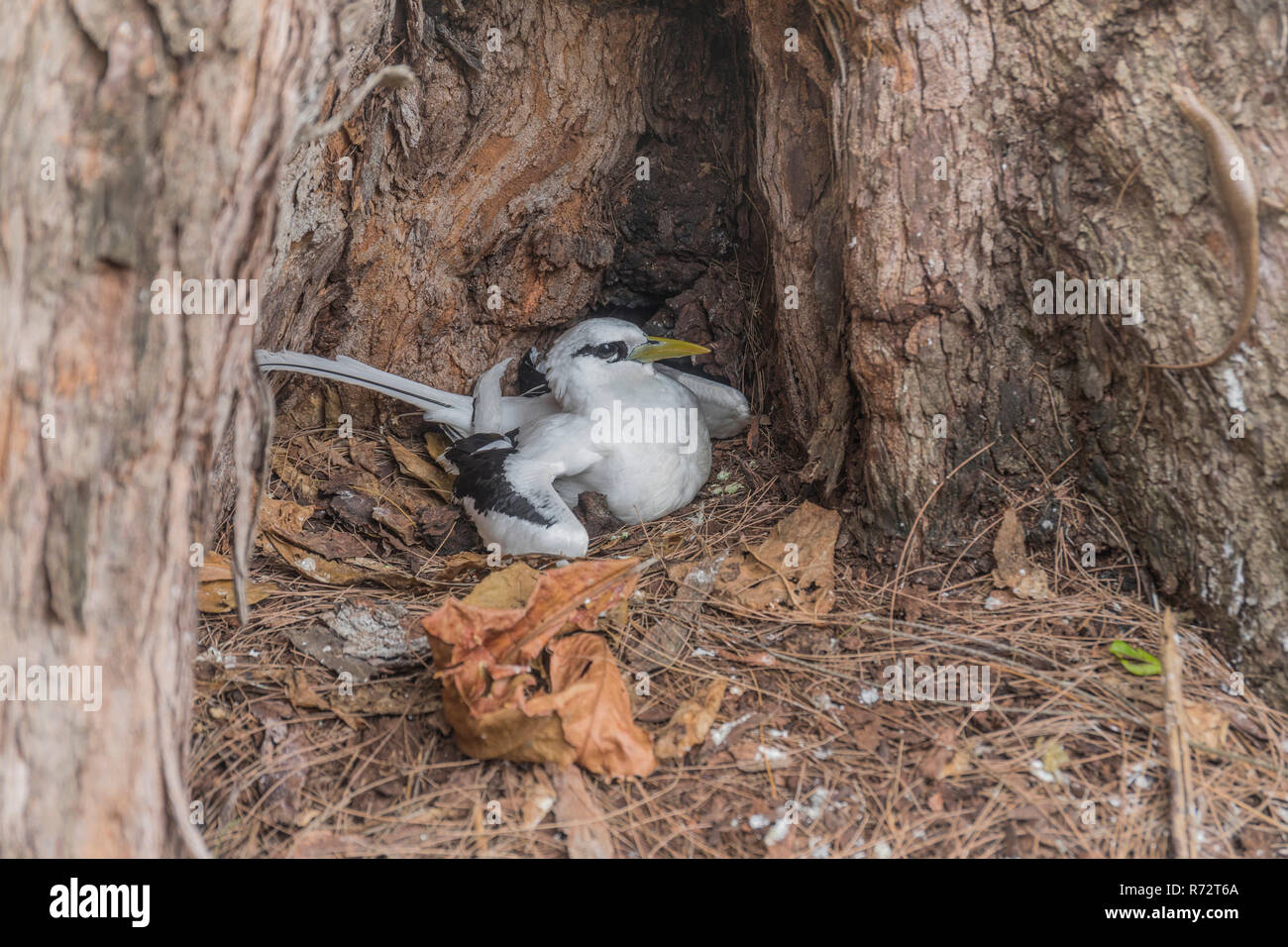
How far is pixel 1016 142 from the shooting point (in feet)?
10.9

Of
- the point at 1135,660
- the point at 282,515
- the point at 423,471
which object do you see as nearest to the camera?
the point at 1135,660

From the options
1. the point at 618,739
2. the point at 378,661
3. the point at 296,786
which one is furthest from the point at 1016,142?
the point at 296,786

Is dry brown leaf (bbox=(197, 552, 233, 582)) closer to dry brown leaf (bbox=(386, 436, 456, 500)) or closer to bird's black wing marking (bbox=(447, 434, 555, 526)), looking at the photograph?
bird's black wing marking (bbox=(447, 434, 555, 526))

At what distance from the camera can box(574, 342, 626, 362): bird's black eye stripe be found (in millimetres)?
4594

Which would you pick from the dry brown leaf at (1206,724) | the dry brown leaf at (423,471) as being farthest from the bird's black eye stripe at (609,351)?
the dry brown leaf at (1206,724)

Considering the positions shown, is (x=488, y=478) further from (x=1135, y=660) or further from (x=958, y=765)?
(x=1135, y=660)

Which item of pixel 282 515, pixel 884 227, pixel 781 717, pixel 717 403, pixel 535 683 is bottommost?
pixel 781 717

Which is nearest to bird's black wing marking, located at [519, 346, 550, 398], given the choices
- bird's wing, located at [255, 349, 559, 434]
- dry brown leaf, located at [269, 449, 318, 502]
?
bird's wing, located at [255, 349, 559, 434]

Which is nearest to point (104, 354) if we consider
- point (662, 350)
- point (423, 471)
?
point (423, 471)

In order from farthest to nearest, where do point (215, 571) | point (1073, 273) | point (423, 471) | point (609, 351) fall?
1. point (423, 471)
2. point (609, 351)
3. point (215, 571)
4. point (1073, 273)

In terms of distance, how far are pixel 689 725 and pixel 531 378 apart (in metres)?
2.69

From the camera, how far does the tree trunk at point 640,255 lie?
2000 millimetres

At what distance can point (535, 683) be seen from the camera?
2895 mm

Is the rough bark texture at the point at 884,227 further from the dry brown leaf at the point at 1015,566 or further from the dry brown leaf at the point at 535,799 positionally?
the dry brown leaf at the point at 535,799
